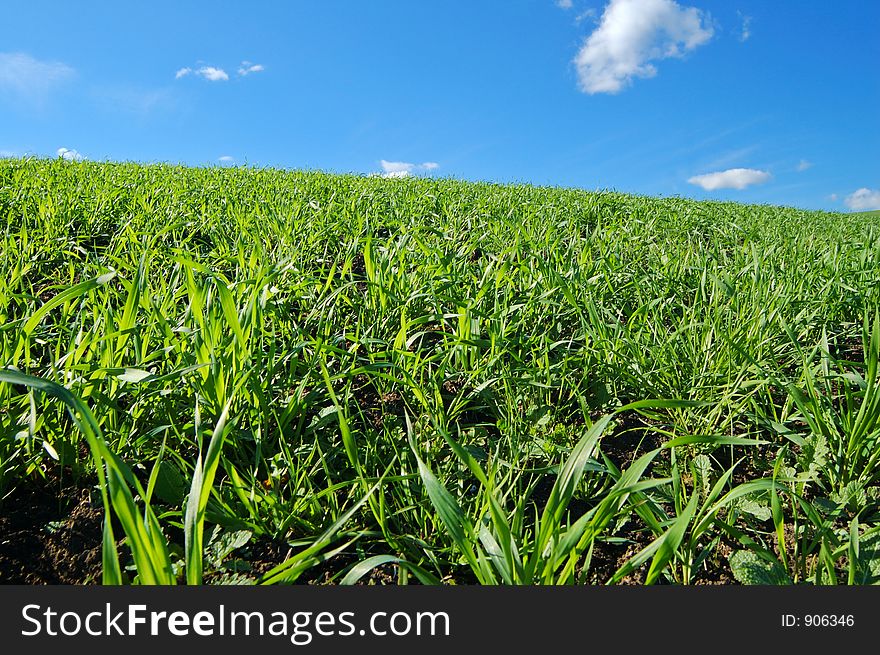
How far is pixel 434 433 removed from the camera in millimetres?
1705

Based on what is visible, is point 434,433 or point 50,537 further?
point 434,433

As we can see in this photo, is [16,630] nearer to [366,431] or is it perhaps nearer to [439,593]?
[439,593]

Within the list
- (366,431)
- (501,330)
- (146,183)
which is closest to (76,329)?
(366,431)

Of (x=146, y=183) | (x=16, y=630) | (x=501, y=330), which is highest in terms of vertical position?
(x=146, y=183)

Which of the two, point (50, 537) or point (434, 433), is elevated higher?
point (434, 433)

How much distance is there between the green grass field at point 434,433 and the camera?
1.15 meters

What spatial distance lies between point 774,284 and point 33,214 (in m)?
4.39

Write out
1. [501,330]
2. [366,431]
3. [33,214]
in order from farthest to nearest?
[33,214]
[501,330]
[366,431]

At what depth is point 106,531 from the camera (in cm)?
91

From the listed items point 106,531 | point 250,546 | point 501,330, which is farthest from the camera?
point 501,330

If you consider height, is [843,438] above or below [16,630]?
above

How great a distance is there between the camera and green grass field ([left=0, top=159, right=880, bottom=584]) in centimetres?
115

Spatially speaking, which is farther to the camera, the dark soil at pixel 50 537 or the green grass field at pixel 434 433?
the dark soil at pixel 50 537

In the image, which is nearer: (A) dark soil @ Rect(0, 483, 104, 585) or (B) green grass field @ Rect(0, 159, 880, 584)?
(B) green grass field @ Rect(0, 159, 880, 584)
